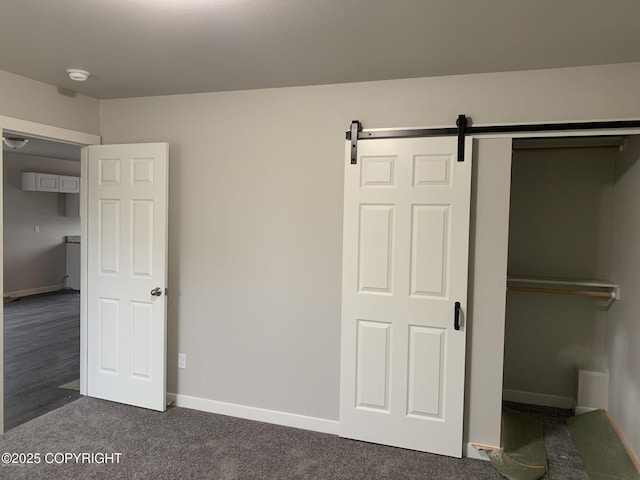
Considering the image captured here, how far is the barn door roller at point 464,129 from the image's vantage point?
2.52 metres

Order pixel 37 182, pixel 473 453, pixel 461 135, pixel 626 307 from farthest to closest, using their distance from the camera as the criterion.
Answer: pixel 37 182 < pixel 626 307 < pixel 473 453 < pixel 461 135

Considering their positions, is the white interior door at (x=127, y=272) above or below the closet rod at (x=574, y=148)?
below

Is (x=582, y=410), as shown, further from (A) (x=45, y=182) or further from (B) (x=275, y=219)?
Answer: (A) (x=45, y=182)

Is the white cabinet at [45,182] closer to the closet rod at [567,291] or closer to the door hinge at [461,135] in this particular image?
the door hinge at [461,135]

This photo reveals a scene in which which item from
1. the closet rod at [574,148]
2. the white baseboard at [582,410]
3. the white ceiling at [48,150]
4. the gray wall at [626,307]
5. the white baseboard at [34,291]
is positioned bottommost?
the white baseboard at [582,410]

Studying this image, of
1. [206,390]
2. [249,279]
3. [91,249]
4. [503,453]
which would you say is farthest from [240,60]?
[503,453]

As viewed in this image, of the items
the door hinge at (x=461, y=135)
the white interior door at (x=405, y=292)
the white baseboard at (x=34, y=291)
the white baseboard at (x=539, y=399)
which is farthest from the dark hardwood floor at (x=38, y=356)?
the white baseboard at (x=539, y=399)

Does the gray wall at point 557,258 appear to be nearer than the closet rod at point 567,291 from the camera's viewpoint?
No

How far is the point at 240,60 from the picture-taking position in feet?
8.51

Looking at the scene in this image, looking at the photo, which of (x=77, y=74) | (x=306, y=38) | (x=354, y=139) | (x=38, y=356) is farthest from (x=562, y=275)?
(x=38, y=356)

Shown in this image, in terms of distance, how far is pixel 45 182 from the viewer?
7.51m

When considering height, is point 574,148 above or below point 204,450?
above

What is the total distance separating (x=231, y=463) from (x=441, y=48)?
2720 millimetres

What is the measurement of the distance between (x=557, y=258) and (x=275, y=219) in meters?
2.37
